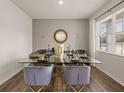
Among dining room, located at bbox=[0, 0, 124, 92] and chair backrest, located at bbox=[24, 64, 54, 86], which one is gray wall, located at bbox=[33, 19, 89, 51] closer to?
dining room, located at bbox=[0, 0, 124, 92]

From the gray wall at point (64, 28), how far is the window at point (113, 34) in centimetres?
173

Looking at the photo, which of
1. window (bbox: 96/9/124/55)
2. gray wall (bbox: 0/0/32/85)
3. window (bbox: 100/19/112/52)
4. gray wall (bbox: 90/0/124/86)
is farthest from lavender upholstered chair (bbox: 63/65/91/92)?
window (bbox: 100/19/112/52)

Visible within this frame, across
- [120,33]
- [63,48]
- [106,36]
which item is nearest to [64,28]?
[106,36]

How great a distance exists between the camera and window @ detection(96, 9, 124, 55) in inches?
179

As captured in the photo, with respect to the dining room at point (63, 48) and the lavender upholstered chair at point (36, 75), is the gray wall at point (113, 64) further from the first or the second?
the lavender upholstered chair at point (36, 75)

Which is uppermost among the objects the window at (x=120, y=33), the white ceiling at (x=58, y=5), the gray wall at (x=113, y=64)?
the white ceiling at (x=58, y=5)

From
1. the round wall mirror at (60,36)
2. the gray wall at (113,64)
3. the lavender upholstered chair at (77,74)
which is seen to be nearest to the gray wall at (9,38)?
the lavender upholstered chair at (77,74)

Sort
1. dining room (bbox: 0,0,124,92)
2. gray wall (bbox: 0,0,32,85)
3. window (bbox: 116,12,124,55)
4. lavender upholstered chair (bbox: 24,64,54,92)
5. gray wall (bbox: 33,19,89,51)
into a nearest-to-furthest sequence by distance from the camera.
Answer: lavender upholstered chair (bbox: 24,64,54,92)
dining room (bbox: 0,0,124,92)
gray wall (bbox: 0,0,32,85)
window (bbox: 116,12,124,55)
gray wall (bbox: 33,19,89,51)

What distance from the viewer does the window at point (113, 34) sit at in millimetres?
4539

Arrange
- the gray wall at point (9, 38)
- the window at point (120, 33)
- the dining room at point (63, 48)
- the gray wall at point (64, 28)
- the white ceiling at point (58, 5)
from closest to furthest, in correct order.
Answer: the dining room at point (63, 48) < the gray wall at point (9, 38) < the window at point (120, 33) < the white ceiling at point (58, 5) < the gray wall at point (64, 28)

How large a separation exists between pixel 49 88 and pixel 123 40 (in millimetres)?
2704

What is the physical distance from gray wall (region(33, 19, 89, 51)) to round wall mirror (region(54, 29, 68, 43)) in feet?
0.58

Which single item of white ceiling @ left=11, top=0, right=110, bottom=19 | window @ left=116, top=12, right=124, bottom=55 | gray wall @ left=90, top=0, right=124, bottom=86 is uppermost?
white ceiling @ left=11, top=0, right=110, bottom=19

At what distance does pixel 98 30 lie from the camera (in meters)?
6.98
